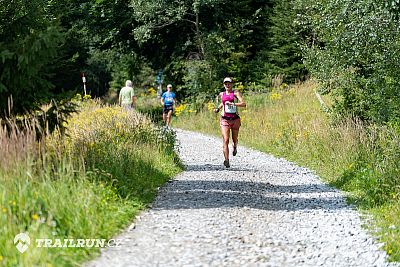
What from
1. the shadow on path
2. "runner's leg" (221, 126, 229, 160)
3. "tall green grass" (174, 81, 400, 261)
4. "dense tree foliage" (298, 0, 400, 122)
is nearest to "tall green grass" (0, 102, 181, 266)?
the shadow on path

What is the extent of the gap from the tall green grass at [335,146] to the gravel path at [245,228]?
38 cm

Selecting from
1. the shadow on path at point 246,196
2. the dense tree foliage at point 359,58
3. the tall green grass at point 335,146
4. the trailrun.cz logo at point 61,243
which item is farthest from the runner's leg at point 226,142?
the trailrun.cz logo at point 61,243

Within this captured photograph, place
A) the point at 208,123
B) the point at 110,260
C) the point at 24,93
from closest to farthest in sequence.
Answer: the point at 110,260 < the point at 24,93 < the point at 208,123

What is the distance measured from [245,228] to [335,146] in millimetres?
7547

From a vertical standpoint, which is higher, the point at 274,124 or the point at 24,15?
the point at 24,15

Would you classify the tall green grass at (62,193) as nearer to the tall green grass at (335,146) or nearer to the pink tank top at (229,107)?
the tall green grass at (335,146)

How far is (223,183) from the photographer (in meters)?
13.0

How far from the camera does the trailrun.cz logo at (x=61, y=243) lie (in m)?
6.75

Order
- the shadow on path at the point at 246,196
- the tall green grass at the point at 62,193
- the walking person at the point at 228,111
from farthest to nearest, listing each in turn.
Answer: the walking person at the point at 228,111 → the shadow on path at the point at 246,196 → the tall green grass at the point at 62,193

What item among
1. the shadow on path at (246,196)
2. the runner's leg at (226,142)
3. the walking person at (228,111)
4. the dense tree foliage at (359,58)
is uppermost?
the dense tree foliage at (359,58)

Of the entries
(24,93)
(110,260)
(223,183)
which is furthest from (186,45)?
(110,260)

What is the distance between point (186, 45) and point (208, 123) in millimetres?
8769

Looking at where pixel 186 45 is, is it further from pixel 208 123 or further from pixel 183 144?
pixel 183 144

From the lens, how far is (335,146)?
52.0ft
